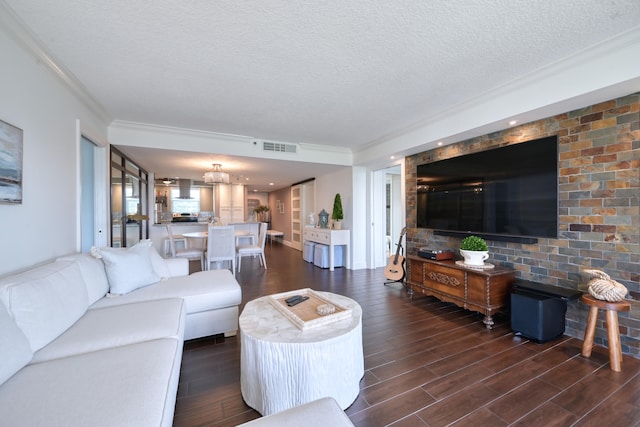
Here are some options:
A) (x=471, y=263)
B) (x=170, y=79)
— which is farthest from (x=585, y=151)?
(x=170, y=79)

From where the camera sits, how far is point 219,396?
5.52 ft

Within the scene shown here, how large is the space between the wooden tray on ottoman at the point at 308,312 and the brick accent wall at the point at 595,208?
2323mm

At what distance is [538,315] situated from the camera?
7.61ft

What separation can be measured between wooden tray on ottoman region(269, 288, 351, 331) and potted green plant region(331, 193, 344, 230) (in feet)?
11.6

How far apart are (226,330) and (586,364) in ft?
9.97

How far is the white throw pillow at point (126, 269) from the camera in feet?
7.33

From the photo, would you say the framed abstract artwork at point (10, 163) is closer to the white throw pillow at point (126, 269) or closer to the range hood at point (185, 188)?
the white throw pillow at point (126, 269)

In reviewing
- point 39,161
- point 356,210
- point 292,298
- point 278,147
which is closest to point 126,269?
point 39,161

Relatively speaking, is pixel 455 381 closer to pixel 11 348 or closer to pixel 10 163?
pixel 11 348

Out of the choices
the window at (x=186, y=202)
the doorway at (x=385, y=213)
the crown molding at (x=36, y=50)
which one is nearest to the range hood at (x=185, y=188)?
the window at (x=186, y=202)

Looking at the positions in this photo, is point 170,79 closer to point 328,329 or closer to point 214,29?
point 214,29

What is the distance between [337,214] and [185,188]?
638 cm

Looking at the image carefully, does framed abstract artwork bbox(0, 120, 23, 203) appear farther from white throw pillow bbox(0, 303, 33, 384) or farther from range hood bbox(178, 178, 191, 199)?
range hood bbox(178, 178, 191, 199)

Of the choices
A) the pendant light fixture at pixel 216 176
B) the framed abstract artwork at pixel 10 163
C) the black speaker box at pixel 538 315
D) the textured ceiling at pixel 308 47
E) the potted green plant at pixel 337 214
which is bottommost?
the black speaker box at pixel 538 315
